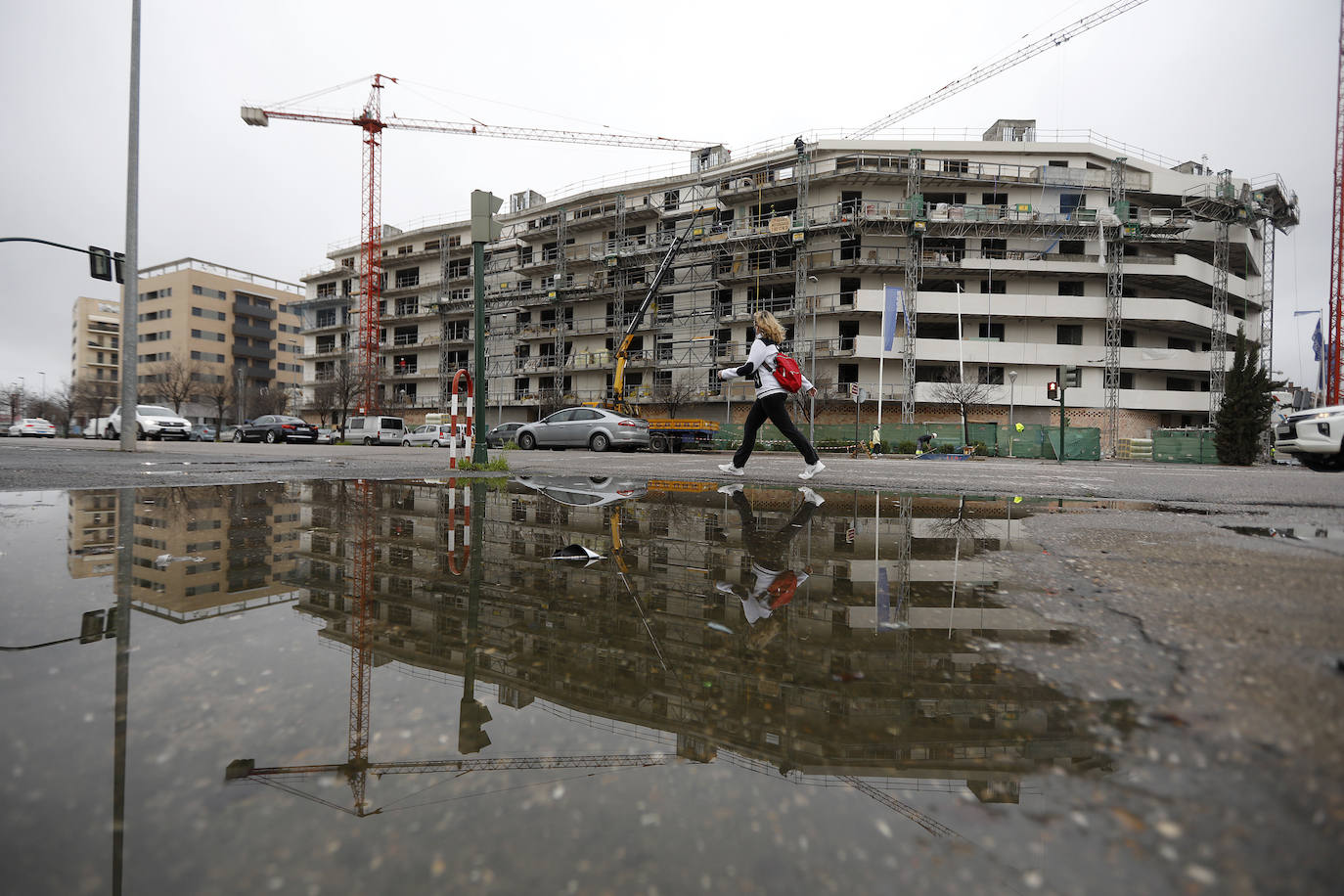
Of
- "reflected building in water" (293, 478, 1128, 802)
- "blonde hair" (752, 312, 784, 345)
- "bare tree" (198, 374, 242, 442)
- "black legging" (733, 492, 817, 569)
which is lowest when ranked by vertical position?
"reflected building in water" (293, 478, 1128, 802)

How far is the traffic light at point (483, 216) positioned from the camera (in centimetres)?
873

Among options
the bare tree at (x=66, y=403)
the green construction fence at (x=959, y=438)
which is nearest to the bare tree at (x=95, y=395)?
the bare tree at (x=66, y=403)

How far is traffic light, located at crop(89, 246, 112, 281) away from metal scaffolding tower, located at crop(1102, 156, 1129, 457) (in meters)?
44.8

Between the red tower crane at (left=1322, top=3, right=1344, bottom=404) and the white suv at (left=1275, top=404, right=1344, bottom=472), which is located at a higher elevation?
the red tower crane at (left=1322, top=3, right=1344, bottom=404)

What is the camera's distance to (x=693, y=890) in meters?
0.88

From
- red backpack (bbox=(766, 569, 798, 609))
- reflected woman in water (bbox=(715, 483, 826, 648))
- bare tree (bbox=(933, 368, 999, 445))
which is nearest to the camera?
reflected woman in water (bbox=(715, 483, 826, 648))

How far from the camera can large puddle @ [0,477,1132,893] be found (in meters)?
0.93

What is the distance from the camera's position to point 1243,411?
82.8ft

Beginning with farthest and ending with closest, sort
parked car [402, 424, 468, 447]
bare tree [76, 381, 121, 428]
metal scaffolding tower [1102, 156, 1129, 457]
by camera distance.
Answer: bare tree [76, 381, 121, 428], metal scaffolding tower [1102, 156, 1129, 457], parked car [402, 424, 468, 447]

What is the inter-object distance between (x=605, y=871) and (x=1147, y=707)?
48.6 inches

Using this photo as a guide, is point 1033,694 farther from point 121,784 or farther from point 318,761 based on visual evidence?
point 121,784

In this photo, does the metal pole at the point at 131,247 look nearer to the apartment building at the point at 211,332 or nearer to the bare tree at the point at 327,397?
the bare tree at the point at 327,397

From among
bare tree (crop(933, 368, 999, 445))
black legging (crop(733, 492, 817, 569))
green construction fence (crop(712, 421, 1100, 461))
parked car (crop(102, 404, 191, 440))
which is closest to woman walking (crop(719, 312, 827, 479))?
black legging (crop(733, 492, 817, 569))

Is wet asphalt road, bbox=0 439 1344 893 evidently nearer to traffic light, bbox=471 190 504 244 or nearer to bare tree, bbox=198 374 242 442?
traffic light, bbox=471 190 504 244
